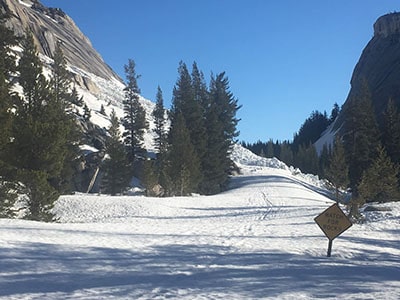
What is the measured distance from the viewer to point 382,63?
324 feet

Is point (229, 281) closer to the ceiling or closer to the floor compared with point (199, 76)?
closer to the floor

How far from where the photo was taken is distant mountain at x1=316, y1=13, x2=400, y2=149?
85375mm

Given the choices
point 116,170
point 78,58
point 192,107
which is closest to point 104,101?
point 78,58

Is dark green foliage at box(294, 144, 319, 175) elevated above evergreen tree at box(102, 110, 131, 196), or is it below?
above

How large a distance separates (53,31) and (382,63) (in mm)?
98439

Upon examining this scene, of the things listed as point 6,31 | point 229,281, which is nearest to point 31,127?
point 6,31

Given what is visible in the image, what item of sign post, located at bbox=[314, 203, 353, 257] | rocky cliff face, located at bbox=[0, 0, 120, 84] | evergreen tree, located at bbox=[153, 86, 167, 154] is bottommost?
sign post, located at bbox=[314, 203, 353, 257]

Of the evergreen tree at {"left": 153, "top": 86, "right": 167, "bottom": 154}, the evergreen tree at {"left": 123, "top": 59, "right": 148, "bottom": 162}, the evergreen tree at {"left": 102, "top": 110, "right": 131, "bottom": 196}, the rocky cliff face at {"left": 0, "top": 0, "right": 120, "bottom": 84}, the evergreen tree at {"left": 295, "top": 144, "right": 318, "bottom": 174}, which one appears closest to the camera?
the evergreen tree at {"left": 102, "top": 110, "right": 131, "bottom": 196}

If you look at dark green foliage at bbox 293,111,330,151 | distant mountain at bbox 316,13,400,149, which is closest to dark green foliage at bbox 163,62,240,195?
distant mountain at bbox 316,13,400,149

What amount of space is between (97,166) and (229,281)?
39360 mm

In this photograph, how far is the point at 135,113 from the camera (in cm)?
5409

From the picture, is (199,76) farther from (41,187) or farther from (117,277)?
(117,277)

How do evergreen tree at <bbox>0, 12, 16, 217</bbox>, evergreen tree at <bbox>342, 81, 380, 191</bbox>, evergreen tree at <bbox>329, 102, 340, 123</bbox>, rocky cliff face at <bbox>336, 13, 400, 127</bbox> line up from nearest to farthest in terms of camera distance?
evergreen tree at <bbox>0, 12, 16, 217</bbox> → evergreen tree at <bbox>342, 81, 380, 191</bbox> → rocky cliff face at <bbox>336, 13, 400, 127</bbox> → evergreen tree at <bbox>329, 102, 340, 123</bbox>

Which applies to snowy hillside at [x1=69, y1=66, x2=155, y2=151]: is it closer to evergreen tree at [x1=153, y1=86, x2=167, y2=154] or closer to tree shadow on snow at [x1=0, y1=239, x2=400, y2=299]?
evergreen tree at [x1=153, y1=86, x2=167, y2=154]
